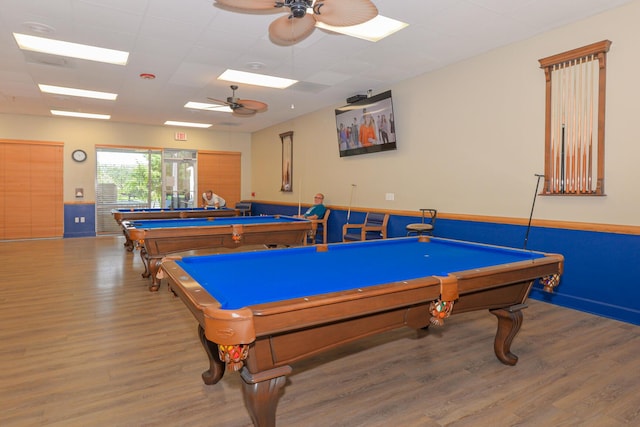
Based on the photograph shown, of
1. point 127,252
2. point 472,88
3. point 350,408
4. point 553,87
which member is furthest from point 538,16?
point 127,252

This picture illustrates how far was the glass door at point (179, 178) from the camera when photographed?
9820mm

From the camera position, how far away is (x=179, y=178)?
9.95 metres

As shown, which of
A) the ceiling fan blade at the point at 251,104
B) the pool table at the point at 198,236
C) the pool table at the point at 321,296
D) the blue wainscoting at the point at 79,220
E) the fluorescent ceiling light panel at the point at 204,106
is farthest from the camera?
the blue wainscoting at the point at 79,220

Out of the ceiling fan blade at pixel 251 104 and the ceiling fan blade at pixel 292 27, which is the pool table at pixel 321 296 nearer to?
the ceiling fan blade at pixel 292 27

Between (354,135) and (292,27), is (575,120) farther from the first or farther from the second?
(354,135)

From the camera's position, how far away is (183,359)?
2.54 m

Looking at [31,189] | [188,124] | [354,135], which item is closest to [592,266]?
[354,135]

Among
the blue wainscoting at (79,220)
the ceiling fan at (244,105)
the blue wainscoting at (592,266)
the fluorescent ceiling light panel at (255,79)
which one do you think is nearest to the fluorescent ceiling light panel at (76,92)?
the ceiling fan at (244,105)

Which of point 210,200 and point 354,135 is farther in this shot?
point 210,200

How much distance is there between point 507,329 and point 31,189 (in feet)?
31.8

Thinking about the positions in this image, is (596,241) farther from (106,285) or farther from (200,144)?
(200,144)

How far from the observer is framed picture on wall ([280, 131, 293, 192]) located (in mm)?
8688

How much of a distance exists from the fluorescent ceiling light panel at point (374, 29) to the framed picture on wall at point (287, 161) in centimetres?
464

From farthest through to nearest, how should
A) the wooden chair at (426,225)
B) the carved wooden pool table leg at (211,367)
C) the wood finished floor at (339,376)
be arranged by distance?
1. the wooden chair at (426,225)
2. the carved wooden pool table leg at (211,367)
3. the wood finished floor at (339,376)
